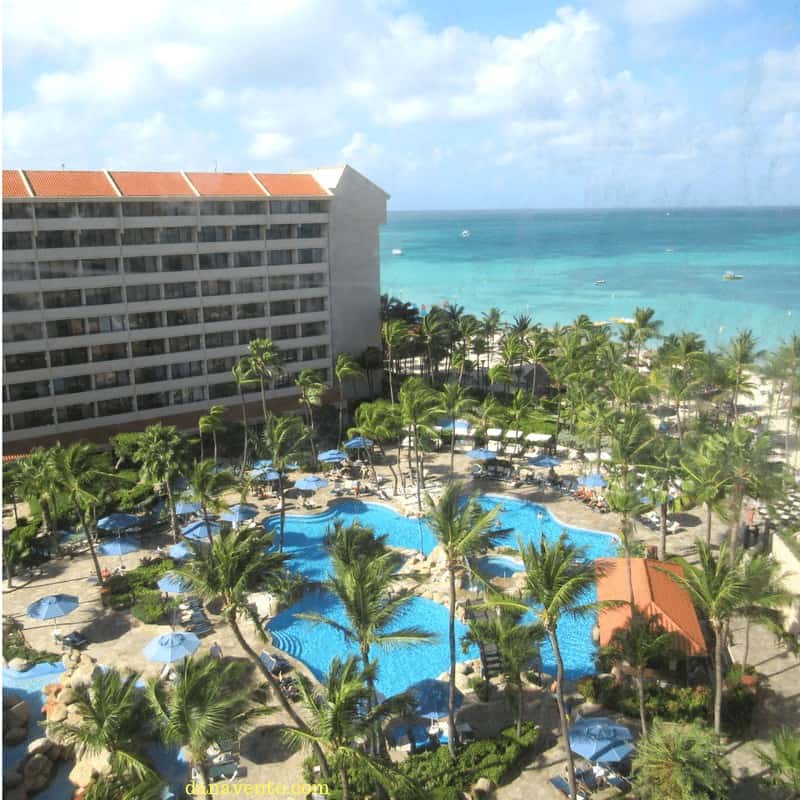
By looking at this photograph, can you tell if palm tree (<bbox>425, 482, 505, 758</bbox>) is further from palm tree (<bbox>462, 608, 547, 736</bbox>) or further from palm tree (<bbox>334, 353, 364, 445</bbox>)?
palm tree (<bbox>334, 353, 364, 445</bbox>)

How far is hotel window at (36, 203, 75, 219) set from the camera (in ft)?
127

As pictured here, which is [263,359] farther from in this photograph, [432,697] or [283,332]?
[432,697]

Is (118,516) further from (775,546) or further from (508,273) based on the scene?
(508,273)

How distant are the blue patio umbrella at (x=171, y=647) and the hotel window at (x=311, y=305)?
29768 mm

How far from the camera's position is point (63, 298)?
40.0 metres

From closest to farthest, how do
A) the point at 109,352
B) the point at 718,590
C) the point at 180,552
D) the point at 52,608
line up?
the point at 718,590
the point at 52,608
the point at 180,552
the point at 109,352

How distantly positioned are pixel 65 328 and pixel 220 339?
9119mm

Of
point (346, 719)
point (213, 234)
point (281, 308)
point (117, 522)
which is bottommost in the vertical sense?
point (117, 522)

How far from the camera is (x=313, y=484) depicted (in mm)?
35062

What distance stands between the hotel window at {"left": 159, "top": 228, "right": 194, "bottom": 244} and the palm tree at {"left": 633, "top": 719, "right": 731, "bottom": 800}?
122ft

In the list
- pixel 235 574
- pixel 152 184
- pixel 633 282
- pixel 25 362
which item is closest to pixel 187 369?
pixel 25 362

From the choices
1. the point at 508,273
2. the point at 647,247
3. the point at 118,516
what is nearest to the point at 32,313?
the point at 118,516

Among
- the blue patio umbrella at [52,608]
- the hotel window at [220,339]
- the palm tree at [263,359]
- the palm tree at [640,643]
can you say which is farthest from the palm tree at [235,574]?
the hotel window at [220,339]

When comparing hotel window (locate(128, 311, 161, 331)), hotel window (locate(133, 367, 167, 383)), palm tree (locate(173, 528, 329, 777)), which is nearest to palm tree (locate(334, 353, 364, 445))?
hotel window (locate(133, 367, 167, 383))
